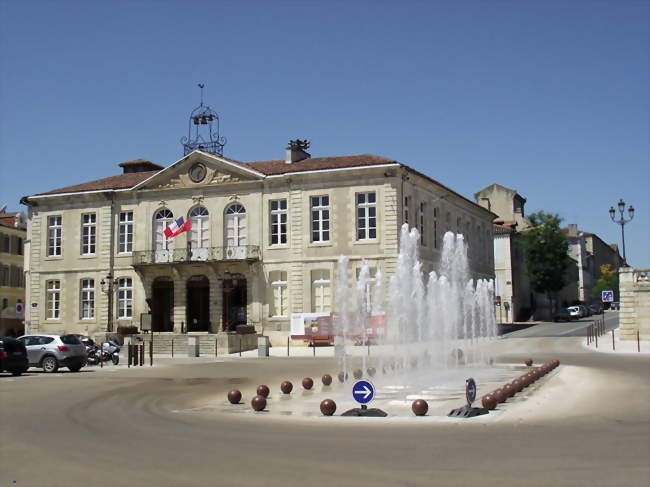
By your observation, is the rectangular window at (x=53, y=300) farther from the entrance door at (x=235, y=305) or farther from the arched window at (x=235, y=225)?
the arched window at (x=235, y=225)

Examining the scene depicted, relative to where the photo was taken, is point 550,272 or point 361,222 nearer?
point 361,222

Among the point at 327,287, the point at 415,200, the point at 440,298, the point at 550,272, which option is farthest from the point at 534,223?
the point at 440,298

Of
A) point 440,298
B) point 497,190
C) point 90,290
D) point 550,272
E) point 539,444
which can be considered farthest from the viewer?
point 497,190

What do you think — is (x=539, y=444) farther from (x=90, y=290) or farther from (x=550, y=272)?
(x=550, y=272)

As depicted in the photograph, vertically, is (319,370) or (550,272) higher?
(550,272)

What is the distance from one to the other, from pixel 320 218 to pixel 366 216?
2.89 meters

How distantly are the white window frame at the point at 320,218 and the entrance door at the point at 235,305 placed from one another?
218 inches

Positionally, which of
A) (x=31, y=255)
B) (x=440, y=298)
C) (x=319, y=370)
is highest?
(x=31, y=255)

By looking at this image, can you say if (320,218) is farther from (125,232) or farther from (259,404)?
(259,404)

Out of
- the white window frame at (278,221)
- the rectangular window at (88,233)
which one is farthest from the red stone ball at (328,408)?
the rectangular window at (88,233)

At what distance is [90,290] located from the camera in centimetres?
4981

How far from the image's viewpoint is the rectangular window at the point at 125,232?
49.5 m

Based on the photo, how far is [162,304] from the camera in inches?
1924

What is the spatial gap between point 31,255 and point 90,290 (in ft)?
17.8
